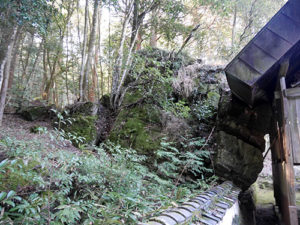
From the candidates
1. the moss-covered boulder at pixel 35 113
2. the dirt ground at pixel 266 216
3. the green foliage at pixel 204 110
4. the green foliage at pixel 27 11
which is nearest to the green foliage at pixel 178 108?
the green foliage at pixel 204 110

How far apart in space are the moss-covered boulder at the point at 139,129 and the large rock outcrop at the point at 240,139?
6.06 ft

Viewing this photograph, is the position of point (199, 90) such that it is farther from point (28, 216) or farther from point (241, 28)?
point (241, 28)

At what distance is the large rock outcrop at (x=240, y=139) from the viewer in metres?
5.44

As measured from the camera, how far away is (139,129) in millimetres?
6438

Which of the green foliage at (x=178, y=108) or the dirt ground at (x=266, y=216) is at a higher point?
the green foliage at (x=178, y=108)

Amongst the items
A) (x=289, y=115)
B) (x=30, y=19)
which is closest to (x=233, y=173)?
(x=289, y=115)

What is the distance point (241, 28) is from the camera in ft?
47.0

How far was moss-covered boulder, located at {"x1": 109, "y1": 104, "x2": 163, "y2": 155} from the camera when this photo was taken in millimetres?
6002

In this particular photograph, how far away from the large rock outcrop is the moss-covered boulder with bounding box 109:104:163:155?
1847 mm

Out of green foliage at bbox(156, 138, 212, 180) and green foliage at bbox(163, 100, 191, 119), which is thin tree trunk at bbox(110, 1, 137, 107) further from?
green foliage at bbox(156, 138, 212, 180)

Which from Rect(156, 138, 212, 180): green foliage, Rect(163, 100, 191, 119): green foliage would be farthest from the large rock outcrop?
Rect(163, 100, 191, 119): green foliage

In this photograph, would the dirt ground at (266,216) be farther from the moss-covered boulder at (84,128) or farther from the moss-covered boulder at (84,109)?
the moss-covered boulder at (84,109)

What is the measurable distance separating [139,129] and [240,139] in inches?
118

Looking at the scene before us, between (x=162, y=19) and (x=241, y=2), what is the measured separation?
5.71 meters
